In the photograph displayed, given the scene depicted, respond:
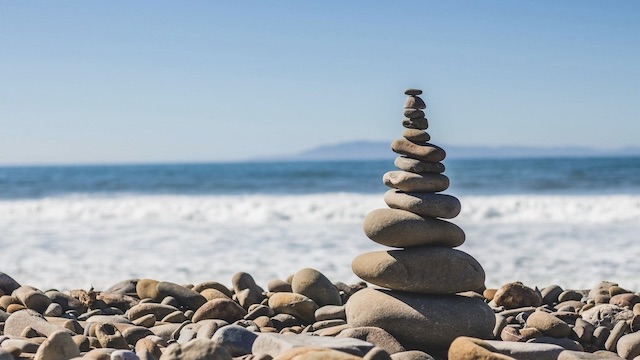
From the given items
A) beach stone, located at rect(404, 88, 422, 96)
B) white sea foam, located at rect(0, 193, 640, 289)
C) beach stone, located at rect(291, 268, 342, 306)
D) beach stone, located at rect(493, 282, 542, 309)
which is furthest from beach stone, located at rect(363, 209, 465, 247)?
white sea foam, located at rect(0, 193, 640, 289)

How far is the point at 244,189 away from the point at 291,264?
26616mm

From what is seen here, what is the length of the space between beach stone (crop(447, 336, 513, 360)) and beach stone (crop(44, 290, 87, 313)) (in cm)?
374

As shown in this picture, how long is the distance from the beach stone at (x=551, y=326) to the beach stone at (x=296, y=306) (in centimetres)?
181

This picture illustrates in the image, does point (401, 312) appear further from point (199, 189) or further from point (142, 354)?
point (199, 189)

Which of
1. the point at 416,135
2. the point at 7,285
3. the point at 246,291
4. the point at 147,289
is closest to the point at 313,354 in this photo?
the point at 416,135

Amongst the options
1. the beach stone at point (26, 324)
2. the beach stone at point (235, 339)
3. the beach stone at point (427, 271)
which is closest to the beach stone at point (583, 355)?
the beach stone at point (427, 271)

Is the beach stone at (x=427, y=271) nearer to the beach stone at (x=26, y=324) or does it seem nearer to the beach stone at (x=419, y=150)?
the beach stone at (x=419, y=150)

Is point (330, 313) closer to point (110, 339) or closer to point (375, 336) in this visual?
point (375, 336)

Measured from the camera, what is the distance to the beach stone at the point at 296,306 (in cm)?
612

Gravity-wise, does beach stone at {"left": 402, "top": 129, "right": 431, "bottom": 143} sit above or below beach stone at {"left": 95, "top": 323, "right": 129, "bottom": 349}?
above

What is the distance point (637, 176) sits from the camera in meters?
37.2

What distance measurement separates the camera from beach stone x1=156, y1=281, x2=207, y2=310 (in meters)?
6.52

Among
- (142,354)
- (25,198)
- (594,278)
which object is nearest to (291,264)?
(594,278)

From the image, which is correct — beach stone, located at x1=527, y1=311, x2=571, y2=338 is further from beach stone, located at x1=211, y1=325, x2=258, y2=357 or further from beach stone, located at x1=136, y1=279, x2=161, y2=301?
beach stone, located at x1=136, y1=279, x2=161, y2=301
